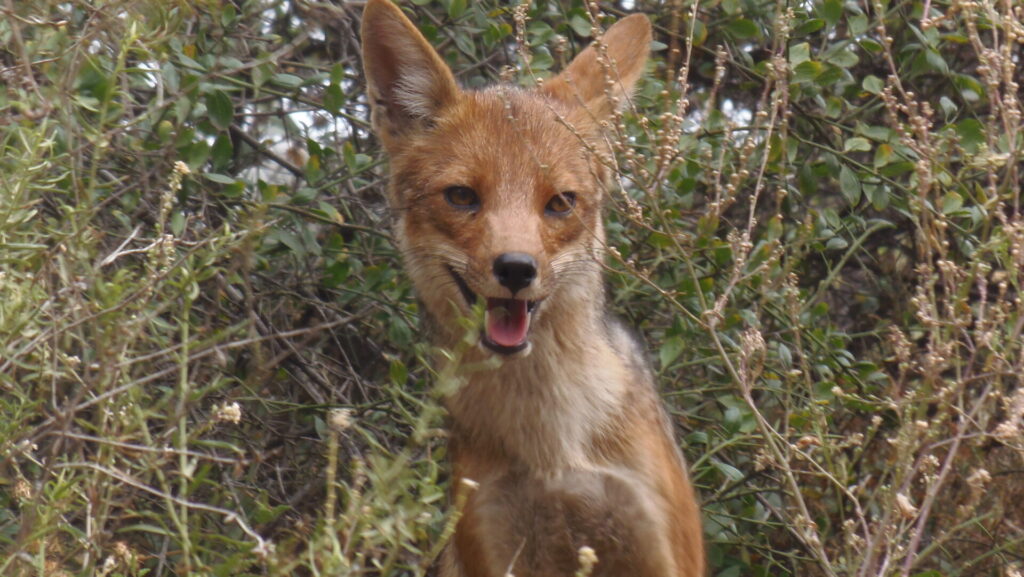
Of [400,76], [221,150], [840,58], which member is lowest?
[221,150]

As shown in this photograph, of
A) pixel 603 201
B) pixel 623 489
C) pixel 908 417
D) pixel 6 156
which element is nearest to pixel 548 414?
pixel 623 489

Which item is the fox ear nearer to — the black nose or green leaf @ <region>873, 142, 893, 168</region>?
the black nose

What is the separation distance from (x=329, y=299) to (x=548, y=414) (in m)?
1.61

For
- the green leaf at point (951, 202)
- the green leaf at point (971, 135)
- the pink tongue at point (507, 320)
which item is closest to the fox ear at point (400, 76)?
the pink tongue at point (507, 320)

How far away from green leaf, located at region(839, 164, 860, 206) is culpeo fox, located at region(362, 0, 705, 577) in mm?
1041

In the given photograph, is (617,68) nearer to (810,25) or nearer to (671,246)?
(671,246)

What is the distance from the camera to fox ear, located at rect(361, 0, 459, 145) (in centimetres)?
471

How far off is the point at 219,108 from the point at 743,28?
6.92 feet

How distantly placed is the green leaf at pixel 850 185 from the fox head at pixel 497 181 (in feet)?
3.27

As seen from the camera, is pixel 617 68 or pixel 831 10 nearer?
pixel 617 68

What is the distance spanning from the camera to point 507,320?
4.26 m

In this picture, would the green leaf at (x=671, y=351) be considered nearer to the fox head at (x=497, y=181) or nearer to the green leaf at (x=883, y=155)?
the fox head at (x=497, y=181)

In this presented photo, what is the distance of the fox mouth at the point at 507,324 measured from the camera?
4184 mm

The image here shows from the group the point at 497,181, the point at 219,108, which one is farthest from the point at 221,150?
the point at 497,181
